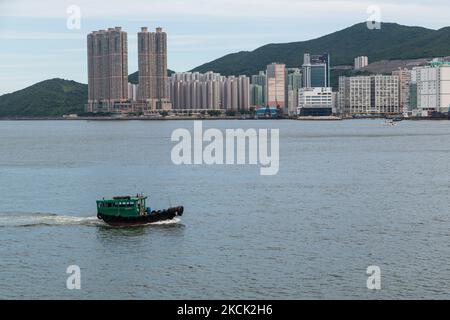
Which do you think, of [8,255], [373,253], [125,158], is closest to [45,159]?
[125,158]

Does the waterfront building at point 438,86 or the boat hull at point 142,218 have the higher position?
the waterfront building at point 438,86

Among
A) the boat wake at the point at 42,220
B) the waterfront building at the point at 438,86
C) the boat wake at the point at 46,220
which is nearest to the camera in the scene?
the boat wake at the point at 46,220

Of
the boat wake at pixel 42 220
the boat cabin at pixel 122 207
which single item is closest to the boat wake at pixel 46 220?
the boat wake at pixel 42 220

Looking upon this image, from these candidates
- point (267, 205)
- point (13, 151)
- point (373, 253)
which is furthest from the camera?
point (13, 151)

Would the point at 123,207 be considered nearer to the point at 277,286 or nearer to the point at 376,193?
the point at 277,286

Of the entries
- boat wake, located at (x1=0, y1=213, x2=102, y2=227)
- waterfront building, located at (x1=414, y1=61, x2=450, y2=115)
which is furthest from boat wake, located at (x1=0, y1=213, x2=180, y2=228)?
waterfront building, located at (x1=414, y1=61, x2=450, y2=115)

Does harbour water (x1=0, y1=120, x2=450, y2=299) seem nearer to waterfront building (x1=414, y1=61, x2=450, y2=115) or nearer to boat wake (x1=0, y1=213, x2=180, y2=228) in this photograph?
boat wake (x1=0, y1=213, x2=180, y2=228)

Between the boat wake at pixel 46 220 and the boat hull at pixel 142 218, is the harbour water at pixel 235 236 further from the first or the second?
the boat hull at pixel 142 218
